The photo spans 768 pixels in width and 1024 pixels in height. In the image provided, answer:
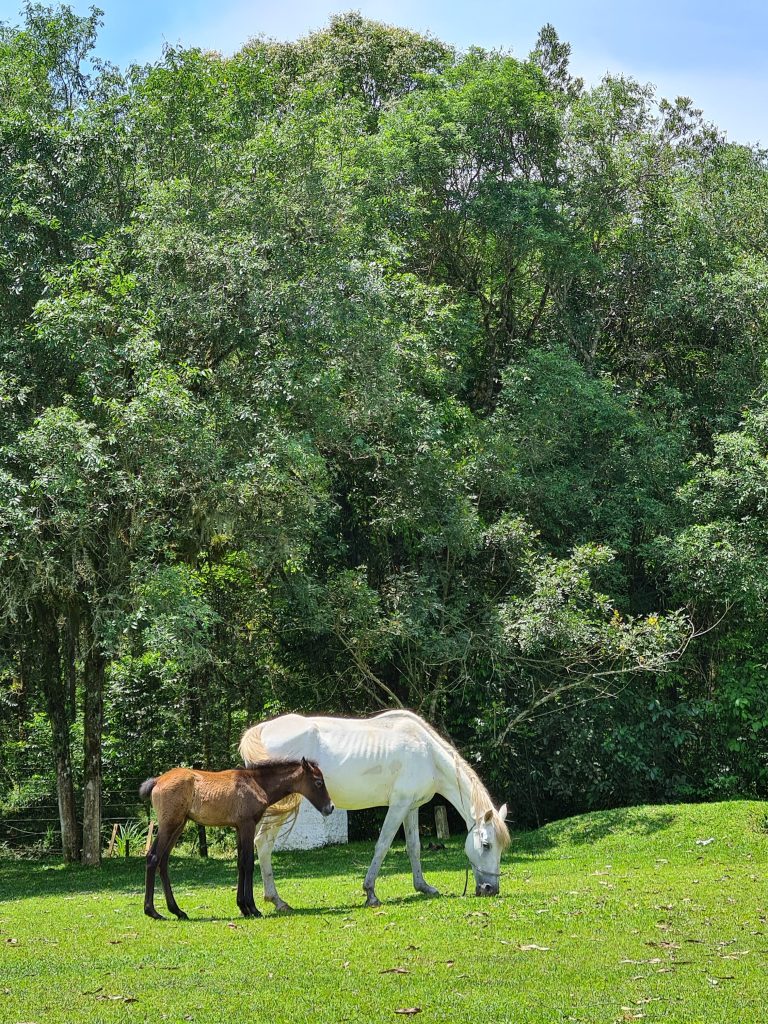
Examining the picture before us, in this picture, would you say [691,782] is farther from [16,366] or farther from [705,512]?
[16,366]

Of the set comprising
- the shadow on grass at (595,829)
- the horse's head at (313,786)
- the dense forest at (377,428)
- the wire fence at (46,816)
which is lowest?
the shadow on grass at (595,829)

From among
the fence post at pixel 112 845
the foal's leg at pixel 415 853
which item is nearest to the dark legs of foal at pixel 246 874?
the foal's leg at pixel 415 853

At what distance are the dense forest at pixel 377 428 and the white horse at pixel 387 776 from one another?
3.63 m

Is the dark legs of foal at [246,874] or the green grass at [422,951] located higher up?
the dark legs of foal at [246,874]

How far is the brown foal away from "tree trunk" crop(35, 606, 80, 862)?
8.53 meters

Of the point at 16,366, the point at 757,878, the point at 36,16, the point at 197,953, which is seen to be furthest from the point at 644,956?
the point at 36,16

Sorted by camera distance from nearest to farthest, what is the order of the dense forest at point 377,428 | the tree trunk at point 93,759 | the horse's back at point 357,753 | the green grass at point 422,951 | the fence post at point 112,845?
the green grass at point 422,951, the horse's back at point 357,753, the dense forest at point 377,428, the tree trunk at point 93,759, the fence post at point 112,845

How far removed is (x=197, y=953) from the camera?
324 inches

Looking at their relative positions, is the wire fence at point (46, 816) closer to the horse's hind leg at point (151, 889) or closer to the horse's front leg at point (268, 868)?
the horse's front leg at point (268, 868)

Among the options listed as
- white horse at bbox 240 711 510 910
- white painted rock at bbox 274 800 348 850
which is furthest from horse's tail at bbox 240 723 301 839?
white painted rock at bbox 274 800 348 850

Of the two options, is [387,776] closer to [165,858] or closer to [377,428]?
[165,858]

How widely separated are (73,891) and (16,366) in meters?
7.49

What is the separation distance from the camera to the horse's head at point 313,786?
10445 mm

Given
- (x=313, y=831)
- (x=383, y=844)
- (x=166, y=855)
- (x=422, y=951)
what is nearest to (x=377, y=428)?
(x=313, y=831)
